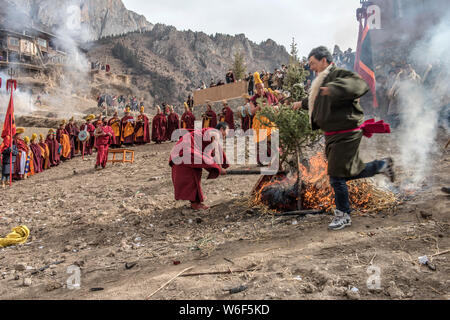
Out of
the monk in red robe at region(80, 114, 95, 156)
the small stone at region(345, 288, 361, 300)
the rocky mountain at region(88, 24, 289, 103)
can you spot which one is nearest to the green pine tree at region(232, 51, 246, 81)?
the monk in red robe at region(80, 114, 95, 156)

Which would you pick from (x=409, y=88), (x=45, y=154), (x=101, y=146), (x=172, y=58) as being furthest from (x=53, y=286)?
(x=172, y=58)

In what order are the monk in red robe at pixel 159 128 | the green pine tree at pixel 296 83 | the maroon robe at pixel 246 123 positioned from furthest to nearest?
the monk in red robe at pixel 159 128
the maroon robe at pixel 246 123
the green pine tree at pixel 296 83

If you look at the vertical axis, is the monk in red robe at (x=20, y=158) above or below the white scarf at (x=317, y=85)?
below

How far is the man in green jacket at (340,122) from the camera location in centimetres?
306

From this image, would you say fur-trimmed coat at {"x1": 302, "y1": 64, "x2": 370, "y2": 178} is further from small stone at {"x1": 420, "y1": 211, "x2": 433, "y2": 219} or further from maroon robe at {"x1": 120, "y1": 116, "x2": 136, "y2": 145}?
maroon robe at {"x1": 120, "y1": 116, "x2": 136, "y2": 145}

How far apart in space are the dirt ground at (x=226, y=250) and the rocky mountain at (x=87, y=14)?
83.8m

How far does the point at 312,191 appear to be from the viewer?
14.0 ft

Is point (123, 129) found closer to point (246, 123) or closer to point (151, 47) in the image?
point (246, 123)

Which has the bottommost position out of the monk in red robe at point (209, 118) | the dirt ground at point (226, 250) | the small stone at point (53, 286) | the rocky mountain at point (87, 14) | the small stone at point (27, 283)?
the small stone at point (27, 283)

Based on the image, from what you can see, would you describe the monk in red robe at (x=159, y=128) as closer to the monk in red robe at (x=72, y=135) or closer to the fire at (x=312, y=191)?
the monk in red robe at (x=72, y=135)

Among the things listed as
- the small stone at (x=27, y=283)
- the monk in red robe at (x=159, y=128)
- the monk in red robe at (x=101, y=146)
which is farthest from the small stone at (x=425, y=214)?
the monk in red robe at (x=159, y=128)

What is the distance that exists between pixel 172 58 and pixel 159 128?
2316 inches

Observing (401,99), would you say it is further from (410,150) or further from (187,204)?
(187,204)

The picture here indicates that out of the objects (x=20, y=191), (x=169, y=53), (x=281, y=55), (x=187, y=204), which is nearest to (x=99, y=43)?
(x=169, y=53)
